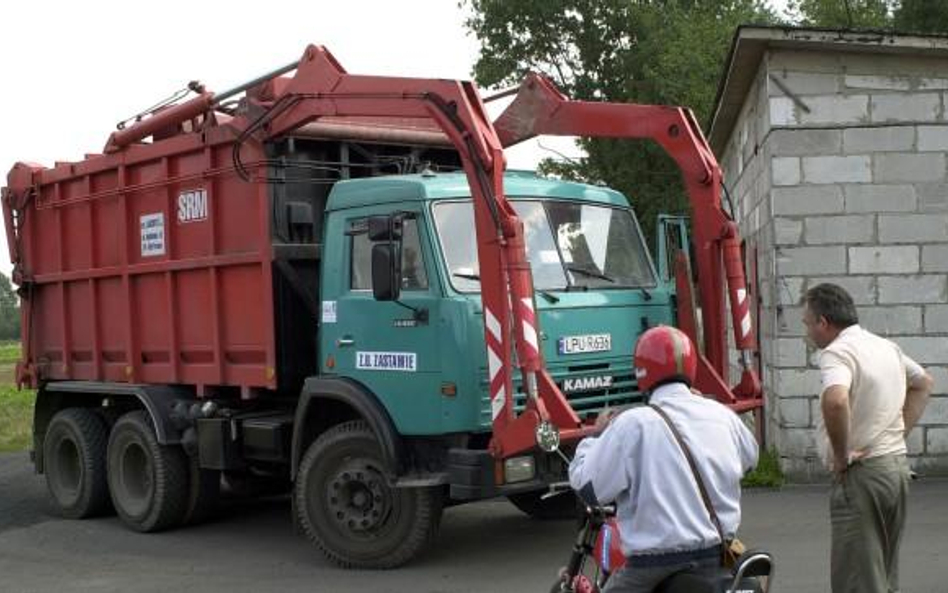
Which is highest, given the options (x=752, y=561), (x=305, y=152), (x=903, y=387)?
(x=305, y=152)

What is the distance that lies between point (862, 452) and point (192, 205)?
5.89 metres

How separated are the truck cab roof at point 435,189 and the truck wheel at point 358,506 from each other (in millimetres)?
1557

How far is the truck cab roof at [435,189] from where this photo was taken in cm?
744

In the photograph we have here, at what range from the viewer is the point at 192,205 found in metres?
8.95

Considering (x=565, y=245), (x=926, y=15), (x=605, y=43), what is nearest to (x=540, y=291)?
(x=565, y=245)

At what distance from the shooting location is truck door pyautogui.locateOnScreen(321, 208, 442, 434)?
7.11 metres

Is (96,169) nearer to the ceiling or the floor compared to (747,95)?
nearer to the floor

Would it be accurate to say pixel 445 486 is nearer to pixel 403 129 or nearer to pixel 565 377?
pixel 565 377

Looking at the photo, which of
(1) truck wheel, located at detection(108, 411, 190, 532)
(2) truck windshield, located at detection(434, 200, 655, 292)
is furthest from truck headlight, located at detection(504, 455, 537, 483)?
(1) truck wheel, located at detection(108, 411, 190, 532)

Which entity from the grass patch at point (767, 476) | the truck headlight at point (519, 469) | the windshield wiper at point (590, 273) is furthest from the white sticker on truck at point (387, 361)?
the grass patch at point (767, 476)

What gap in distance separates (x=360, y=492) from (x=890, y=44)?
20.3ft

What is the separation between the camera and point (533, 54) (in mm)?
40656

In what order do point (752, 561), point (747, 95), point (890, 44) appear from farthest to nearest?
point (747, 95) → point (890, 44) → point (752, 561)

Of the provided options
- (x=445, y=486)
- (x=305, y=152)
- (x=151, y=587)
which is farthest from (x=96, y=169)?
(x=445, y=486)
